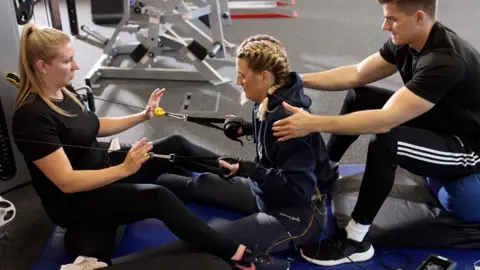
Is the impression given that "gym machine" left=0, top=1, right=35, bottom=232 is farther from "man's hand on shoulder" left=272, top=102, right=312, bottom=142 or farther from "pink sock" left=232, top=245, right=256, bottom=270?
"man's hand on shoulder" left=272, top=102, right=312, bottom=142

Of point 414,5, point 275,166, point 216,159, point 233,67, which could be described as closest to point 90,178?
point 216,159

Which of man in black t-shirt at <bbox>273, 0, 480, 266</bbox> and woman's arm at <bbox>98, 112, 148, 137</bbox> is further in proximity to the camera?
woman's arm at <bbox>98, 112, 148, 137</bbox>

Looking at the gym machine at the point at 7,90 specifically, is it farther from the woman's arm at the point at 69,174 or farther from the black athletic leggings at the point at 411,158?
the black athletic leggings at the point at 411,158

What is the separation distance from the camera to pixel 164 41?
4465mm

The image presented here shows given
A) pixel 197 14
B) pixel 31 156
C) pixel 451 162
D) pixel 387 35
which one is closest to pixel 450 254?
pixel 451 162

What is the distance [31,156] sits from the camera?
6.56 ft

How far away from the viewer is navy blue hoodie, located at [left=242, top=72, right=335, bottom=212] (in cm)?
213

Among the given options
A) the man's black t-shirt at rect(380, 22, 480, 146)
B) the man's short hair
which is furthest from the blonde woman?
the man's short hair

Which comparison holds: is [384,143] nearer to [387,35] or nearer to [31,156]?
[31,156]

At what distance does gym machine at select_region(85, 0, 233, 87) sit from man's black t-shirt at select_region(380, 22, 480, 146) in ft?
7.05

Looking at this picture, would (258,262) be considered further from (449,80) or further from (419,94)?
(449,80)

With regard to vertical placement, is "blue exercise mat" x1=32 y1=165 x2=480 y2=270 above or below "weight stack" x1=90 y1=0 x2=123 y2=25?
above

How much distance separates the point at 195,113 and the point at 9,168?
1389 mm

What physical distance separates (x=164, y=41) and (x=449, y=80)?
2.86 metres
